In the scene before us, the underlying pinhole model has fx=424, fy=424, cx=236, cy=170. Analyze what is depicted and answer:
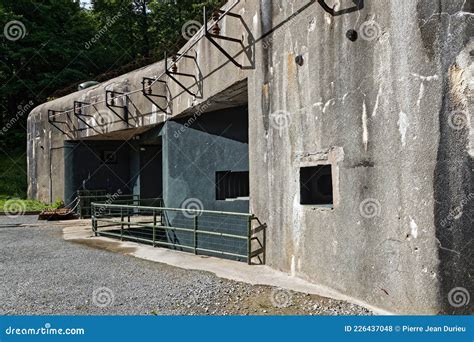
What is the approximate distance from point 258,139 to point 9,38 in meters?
24.2

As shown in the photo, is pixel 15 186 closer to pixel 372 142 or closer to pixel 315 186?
pixel 315 186

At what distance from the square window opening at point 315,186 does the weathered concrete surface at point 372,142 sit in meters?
0.12

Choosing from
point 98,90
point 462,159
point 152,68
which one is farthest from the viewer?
point 98,90

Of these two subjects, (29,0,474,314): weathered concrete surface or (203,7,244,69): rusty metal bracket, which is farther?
(203,7,244,69): rusty metal bracket

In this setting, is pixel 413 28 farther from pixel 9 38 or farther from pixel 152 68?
pixel 9 38

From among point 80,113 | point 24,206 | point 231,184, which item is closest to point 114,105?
point 80,113

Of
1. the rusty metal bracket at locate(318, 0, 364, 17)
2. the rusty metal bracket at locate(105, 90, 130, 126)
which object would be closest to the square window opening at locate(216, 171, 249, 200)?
the rusty metal bracket at locate(105, 90, 130, 126)

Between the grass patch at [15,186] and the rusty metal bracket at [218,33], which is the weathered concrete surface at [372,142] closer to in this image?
the rusty metal bracket at [218,33]

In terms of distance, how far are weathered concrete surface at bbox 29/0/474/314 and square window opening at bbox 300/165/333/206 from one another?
0.38 feet

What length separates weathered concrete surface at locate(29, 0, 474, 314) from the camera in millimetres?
3852

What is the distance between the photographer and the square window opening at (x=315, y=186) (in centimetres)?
583

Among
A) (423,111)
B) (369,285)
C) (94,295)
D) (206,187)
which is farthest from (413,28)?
(206,187)

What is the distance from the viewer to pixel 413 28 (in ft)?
13.4

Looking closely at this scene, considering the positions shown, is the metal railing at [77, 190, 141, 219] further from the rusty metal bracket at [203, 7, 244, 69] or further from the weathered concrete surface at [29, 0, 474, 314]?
the weathered concrete surface at [29, 0, 474, 314]
